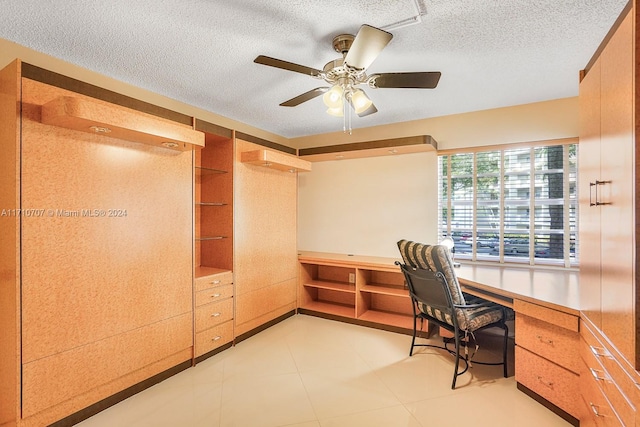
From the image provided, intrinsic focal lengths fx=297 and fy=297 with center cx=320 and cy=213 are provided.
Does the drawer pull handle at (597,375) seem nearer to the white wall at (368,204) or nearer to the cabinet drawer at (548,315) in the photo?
the cabinet drawer at (548,315)

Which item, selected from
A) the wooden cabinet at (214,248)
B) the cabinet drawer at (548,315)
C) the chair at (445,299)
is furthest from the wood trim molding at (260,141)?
the cabinet drawer at (548,315)

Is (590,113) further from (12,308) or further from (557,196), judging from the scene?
(12,308)

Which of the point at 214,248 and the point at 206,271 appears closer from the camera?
the point at 206,271

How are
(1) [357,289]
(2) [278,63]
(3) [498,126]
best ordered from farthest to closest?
1. (1) [357,289]
2. (3) [498,126]
3. (2) [278,63]

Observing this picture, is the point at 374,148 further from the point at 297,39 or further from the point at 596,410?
the point at 596,410

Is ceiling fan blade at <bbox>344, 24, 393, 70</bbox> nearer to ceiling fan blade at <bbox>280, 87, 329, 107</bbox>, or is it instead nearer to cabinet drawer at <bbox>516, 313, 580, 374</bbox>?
ceiling fan blade at <bbox>280, 87, 329, 107</bbox>

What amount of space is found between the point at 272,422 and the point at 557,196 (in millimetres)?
3541

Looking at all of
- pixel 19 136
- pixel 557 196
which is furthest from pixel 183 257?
pixel 557 196

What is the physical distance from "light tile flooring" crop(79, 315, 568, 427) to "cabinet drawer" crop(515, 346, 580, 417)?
0.11 metres

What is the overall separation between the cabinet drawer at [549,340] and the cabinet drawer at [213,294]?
2668mm

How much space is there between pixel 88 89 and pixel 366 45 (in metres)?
1.91

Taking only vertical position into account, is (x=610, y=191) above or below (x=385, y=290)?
above

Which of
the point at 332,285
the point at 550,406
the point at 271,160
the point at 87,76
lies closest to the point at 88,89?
the point at 87,76

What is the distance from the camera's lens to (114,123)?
Answer: 197cm
